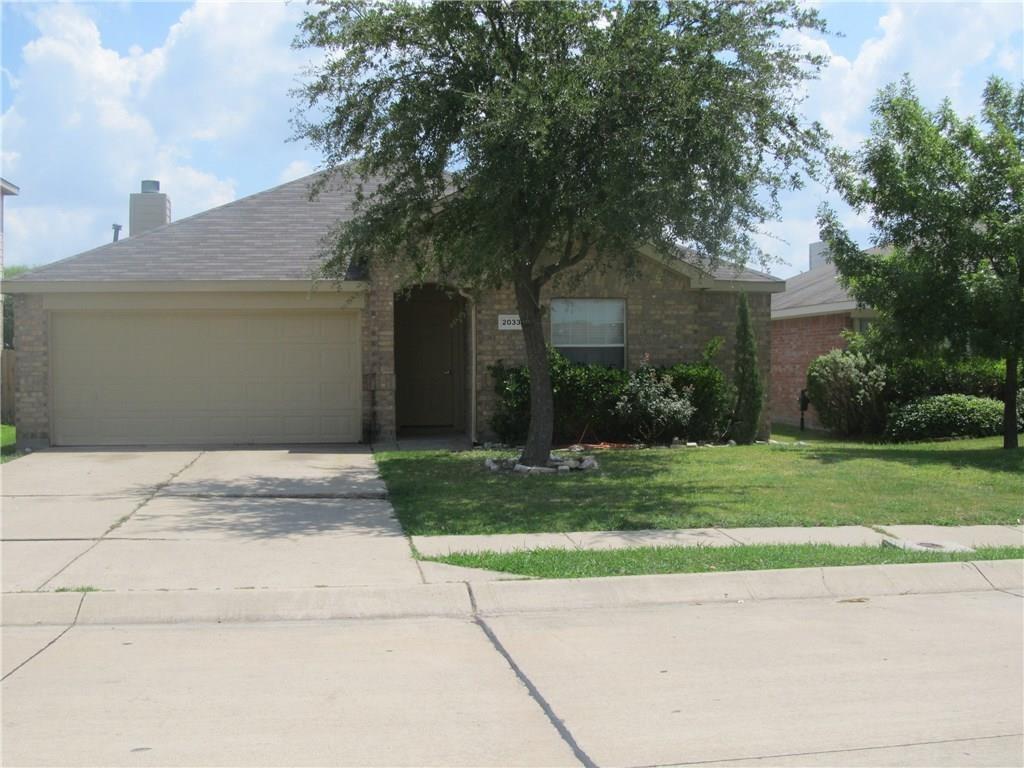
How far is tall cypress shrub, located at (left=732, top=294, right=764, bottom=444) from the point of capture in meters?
16.3

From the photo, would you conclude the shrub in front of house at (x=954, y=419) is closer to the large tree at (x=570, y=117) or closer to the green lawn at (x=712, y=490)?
the green lawn at (x=712, y=490)

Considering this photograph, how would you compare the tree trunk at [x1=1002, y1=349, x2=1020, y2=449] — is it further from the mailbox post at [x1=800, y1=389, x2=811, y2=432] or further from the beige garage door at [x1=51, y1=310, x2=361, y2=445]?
the beige garage door at [x1=51, y1=310, x2=361, y2=445]

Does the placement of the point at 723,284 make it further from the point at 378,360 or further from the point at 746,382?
the point at 378,360

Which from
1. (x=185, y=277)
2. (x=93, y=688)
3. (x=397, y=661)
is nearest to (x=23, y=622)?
(x=93, y=688)

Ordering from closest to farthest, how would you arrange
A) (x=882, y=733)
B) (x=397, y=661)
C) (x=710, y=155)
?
(x=882, y=733) < (x=397, y=661) < (x=710, y=155)

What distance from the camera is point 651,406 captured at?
51.2 feet

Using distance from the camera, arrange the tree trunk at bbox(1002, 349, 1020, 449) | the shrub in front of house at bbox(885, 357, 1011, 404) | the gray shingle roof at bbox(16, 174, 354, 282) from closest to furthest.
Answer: the tree trunk at bbox(1002, 349, 1020, 449) → the gray shingle roof at bbox(16, 174, 354, 282) → the shrub in front of house at bbox(885, 357, 1011, 404)

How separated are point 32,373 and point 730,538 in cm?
1201

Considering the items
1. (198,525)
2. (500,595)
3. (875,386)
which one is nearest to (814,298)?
(875,386)

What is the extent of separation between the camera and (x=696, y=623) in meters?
6.58

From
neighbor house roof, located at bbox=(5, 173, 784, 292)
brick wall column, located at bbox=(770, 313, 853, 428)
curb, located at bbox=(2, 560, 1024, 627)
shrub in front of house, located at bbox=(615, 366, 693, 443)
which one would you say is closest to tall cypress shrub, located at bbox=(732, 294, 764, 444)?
neighbor house roof, located at bbox=(5, 173, 784, 292)

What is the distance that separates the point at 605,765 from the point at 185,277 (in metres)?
13.2

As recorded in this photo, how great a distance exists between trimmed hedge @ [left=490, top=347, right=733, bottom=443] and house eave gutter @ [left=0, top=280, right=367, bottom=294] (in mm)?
3007

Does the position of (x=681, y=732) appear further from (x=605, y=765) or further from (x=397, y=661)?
(x=397, y=661)
